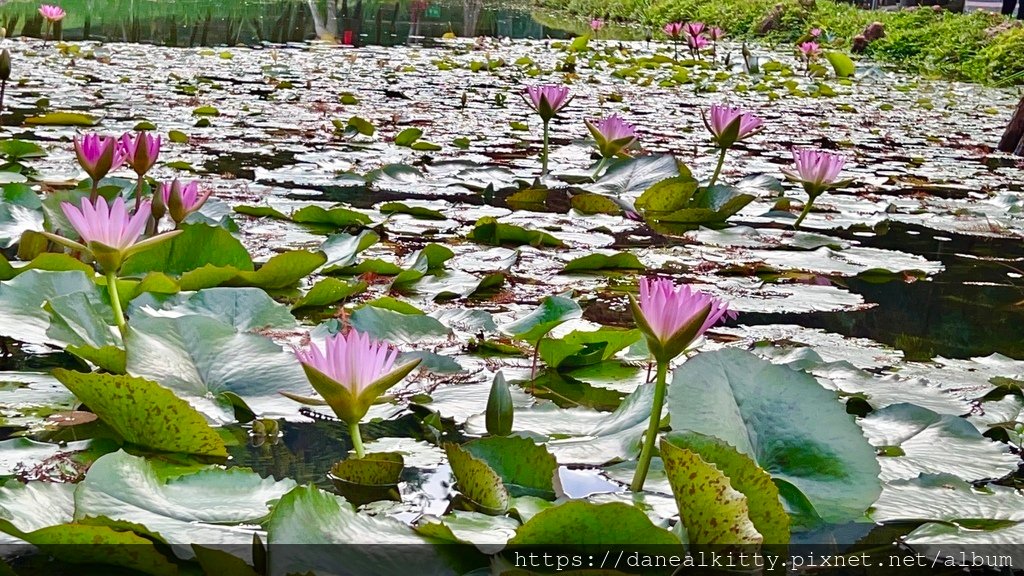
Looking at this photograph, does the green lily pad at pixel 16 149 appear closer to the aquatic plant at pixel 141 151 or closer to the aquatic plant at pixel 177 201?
the aquatic plant at pixel 141 151

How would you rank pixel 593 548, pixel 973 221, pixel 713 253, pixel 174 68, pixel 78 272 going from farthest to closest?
pixel 174 68
pixel 973 221
pixel 713 253
pixel 78 272
pixel 593 548

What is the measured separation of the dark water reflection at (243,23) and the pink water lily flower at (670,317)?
289 inches

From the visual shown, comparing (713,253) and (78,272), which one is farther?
(713,253)

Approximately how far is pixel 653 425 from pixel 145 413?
44 centimetres

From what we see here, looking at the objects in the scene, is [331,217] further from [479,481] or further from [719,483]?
[719,483]

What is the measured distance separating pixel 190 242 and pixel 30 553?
2.78 feet

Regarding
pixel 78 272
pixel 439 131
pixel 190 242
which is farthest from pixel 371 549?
pixel 439 131

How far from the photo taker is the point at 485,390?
1.13m

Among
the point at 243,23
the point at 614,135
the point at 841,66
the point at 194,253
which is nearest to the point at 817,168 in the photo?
the point at 614,135

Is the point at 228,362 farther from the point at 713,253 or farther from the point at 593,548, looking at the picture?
the point at 713,253

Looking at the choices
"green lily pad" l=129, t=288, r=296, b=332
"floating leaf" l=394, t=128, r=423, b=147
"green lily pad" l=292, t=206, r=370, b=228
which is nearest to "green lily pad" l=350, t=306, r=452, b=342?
"green lily pad" l=129, t=288, r=296, b=332

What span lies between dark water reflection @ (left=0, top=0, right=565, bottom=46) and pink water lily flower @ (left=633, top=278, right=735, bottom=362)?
24.1 feet

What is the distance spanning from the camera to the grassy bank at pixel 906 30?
7.92 meters

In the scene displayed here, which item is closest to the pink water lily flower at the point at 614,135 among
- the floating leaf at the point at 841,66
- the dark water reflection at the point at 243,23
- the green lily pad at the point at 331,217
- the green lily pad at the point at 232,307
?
the green lily pad at the point at 331,217
